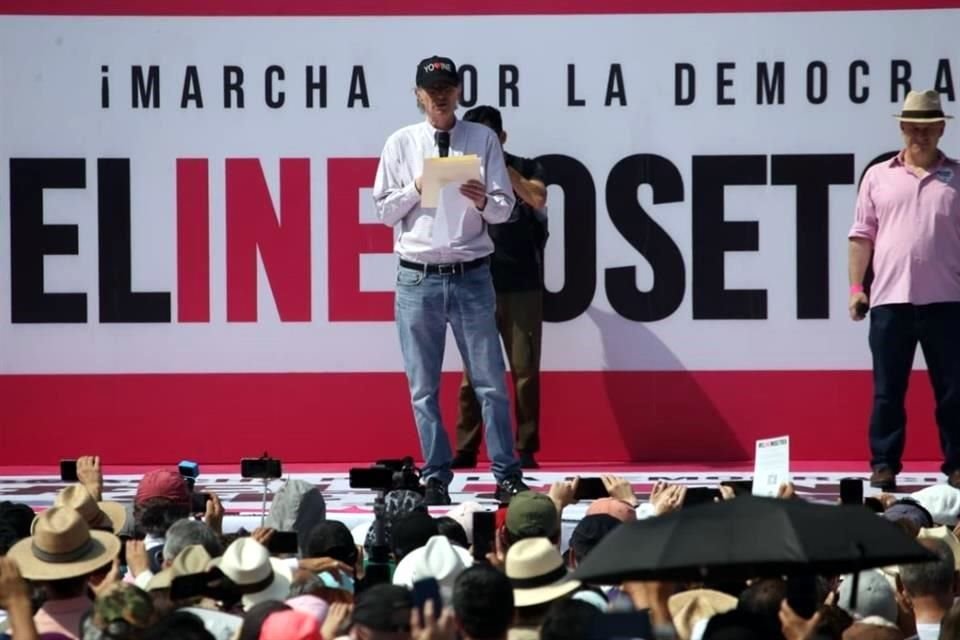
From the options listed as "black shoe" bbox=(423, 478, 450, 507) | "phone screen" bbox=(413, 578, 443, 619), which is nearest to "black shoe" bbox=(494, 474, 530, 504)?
"black shoe" bbox=(423, 478, 450, 507)

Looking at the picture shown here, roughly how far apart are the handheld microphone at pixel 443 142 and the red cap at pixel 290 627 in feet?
13.0

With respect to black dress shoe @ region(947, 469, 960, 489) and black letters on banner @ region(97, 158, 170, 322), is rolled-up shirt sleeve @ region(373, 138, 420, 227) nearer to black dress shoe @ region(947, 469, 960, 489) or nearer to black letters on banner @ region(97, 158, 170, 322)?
black letters on banner @ region(97, 158, 170, 322)

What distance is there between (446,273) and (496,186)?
41 cm

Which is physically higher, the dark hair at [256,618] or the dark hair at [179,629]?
the dark hair at [179,629]

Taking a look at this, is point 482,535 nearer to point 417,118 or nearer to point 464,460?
point 464,460

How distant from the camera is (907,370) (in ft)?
29.5

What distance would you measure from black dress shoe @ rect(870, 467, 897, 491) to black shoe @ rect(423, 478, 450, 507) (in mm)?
1899

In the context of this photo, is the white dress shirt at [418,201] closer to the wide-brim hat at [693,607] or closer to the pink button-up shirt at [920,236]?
the pink button-up shirt at [920,236]

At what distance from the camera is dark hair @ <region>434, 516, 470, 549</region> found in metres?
6.54

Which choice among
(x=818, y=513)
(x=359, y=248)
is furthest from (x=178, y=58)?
(x=818, y=513)

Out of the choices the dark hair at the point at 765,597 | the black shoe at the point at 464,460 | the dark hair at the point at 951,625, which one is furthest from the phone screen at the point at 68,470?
the dark hair at the point at 951,625

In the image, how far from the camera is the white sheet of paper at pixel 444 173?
8.05 m

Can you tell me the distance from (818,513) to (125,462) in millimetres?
6126

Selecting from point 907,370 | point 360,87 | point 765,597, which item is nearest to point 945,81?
point 907,370
